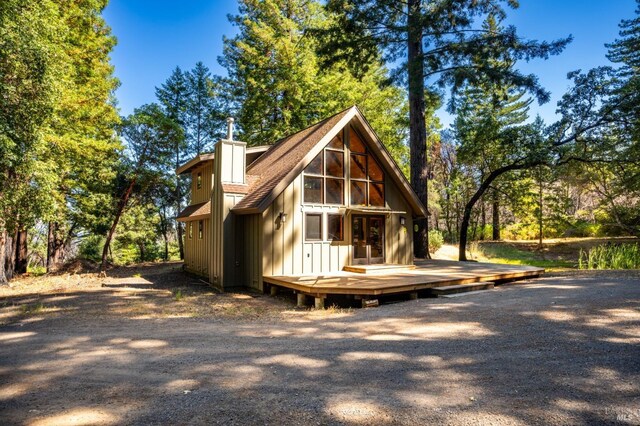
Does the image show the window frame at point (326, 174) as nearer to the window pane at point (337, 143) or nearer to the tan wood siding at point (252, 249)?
the window pane at point (337, 143)

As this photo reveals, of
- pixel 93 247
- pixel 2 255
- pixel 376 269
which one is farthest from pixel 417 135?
pixel 93 247

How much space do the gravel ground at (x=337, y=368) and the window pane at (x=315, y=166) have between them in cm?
536

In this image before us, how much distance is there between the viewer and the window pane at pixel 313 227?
1047 centimetres

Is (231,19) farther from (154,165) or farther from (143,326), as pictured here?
(143,326)

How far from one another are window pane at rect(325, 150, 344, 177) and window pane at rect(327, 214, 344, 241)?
1357 millimetres

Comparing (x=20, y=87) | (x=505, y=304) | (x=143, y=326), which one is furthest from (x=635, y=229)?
(x=20, y=87)

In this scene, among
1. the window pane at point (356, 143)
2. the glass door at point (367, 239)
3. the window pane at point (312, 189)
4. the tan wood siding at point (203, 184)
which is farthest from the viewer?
the tan wood siding at point (203, 184)

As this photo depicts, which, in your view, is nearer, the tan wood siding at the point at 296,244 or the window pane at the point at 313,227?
the tan wood siding at the point at 296,244

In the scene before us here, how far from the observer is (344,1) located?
47.6 feet

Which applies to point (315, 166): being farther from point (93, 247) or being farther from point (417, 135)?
point (93, 247)

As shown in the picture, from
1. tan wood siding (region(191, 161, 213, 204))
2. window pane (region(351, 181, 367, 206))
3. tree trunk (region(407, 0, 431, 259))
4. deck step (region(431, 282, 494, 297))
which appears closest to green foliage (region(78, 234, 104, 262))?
tan wood siding (region(191, 161, 213, 204))

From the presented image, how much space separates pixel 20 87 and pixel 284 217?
28.9ft

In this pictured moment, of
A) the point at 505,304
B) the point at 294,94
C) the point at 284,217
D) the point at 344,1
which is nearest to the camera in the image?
the point at 505,304

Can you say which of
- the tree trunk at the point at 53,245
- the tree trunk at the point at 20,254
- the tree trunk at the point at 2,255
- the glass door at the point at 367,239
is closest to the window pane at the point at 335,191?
the glass door at the point at 367,239
